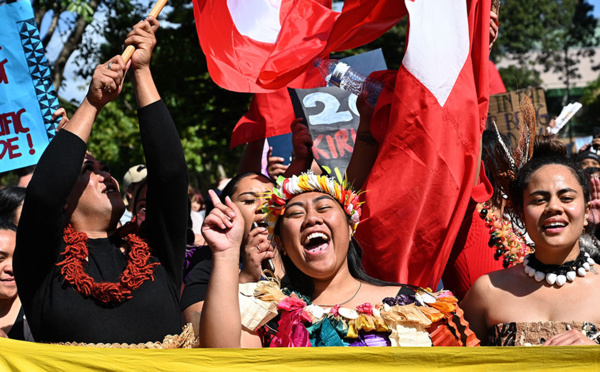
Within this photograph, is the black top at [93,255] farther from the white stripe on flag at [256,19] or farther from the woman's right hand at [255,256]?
the white stripe on flag at [256,19]

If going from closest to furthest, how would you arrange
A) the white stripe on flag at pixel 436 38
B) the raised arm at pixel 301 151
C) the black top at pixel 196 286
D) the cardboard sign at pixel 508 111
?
the black top at pixel 196 286 < the white stripe on flag at pixel 436 38 < the raised arm at pixel 301 151 < the cardboard sign at pixel 508 111

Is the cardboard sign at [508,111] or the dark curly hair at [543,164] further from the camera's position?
the cardboard sign at [508,111]

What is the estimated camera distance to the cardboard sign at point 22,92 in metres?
4.93

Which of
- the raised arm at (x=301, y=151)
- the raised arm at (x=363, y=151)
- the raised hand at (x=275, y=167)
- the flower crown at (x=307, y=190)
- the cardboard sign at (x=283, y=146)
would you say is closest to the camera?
the flower crown at (x=307, y=190)

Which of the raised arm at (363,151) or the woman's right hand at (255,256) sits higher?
the raised arm at (363,151)

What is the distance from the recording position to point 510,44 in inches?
1447

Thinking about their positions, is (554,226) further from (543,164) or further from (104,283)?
(104,283)

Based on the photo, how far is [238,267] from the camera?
10.2ft

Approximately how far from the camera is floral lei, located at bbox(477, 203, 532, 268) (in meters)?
4.38

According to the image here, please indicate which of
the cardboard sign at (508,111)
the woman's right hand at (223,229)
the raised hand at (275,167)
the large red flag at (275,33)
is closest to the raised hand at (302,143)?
the large red flag at (275,33)

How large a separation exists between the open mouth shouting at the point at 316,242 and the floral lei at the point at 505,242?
54.7 inches

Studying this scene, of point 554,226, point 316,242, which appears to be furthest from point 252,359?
point 554,226

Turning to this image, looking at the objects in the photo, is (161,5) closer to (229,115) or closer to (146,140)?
(146,140)

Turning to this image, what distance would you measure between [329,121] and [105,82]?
7.82 ft
